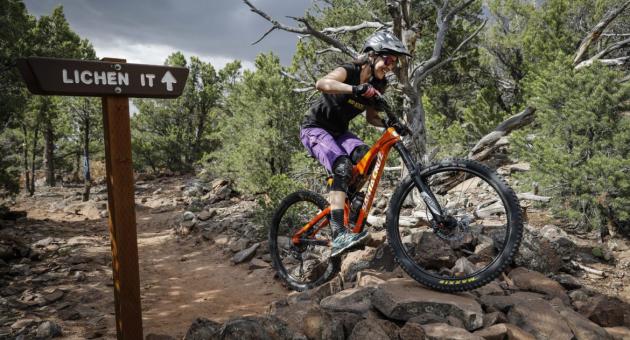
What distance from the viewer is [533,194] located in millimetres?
6828

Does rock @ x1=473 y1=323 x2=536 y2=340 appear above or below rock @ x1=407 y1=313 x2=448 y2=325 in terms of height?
below

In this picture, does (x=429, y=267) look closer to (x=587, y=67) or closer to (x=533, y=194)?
(x=533, y=194)

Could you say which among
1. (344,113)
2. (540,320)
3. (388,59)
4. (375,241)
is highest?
(388,59)

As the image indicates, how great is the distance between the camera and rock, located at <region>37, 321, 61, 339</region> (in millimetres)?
3725

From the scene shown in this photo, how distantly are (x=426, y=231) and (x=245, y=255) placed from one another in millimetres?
3470

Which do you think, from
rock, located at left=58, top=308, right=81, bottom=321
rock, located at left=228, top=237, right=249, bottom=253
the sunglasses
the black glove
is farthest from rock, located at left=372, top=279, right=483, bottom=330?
rock, located at left=228, top=237, right=249, bottom=253

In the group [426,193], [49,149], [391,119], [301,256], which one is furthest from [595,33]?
[49,149]

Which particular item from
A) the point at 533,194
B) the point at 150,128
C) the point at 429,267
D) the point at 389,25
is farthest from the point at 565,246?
the point at 150,128

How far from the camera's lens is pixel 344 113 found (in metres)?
3.87

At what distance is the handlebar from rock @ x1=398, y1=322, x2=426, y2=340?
158 cm

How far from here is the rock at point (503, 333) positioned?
270cm

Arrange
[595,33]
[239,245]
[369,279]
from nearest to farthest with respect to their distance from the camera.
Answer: [369,279] < [239,245] < [595,33]

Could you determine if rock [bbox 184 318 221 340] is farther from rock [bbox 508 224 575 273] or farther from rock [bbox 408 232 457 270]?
rock [bbox 508 224 575 273]

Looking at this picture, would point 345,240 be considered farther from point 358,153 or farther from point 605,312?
point 605,312
